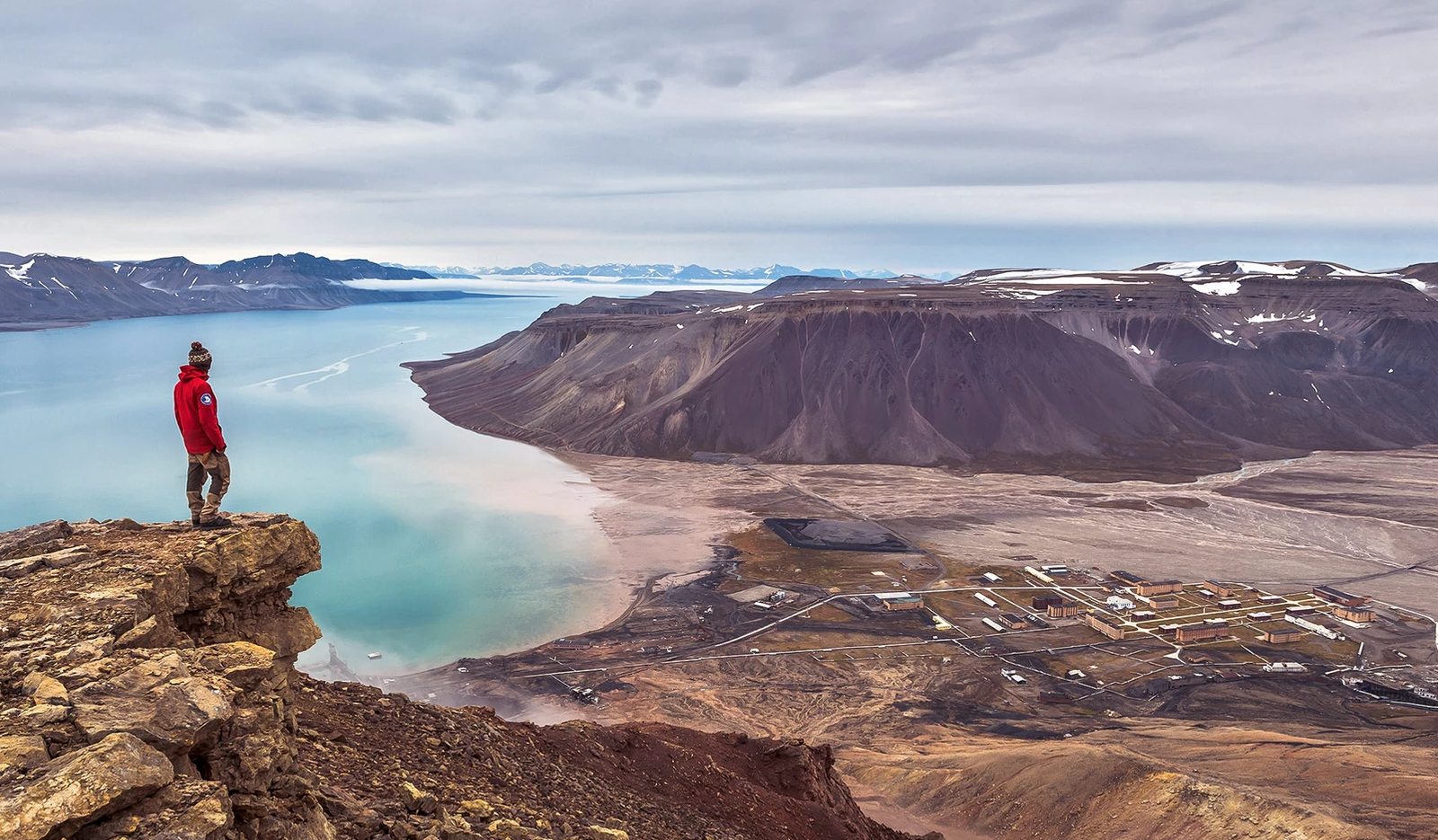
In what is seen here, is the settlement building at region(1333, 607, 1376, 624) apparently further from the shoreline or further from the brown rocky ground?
the shoreline

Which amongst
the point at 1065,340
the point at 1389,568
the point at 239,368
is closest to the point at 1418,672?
the point at 1389,568

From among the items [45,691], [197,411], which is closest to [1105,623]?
[197,411]

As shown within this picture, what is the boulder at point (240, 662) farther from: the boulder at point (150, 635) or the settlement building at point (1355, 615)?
the settlement building at point (1355, 615)

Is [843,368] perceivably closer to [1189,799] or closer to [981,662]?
[981,662]

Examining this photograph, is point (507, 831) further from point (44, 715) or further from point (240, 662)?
point (44, 715)

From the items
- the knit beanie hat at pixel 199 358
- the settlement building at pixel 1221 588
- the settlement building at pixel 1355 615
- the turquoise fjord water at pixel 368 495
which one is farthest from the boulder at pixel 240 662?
the settlement building at pixel 1355 615

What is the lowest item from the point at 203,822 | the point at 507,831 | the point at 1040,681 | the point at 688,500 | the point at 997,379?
the point at 1040,681
